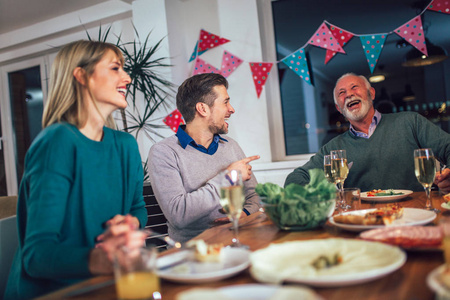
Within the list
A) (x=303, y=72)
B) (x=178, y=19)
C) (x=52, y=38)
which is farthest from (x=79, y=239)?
(x=52, y=38)

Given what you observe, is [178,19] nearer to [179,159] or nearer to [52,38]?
[52,38]

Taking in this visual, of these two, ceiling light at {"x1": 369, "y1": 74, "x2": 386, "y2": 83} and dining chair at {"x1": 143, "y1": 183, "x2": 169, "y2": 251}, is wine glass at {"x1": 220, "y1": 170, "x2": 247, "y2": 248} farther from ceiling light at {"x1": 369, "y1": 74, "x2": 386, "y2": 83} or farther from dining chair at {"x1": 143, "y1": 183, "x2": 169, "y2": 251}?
ceiling light at {"x1": 369, "y1": 74, "x2": 386, "y2": 83}

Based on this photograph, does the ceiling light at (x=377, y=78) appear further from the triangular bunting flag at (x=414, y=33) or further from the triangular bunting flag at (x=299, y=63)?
the triangular bunting flag at (x=299, y=63)

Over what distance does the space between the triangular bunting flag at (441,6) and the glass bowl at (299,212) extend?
2575 millimetres

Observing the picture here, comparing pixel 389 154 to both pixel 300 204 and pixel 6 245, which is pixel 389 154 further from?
pixel 6 245

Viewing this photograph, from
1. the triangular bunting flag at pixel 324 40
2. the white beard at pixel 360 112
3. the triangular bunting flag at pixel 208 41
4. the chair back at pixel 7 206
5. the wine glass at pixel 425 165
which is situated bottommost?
the chair back at pixel 7 206

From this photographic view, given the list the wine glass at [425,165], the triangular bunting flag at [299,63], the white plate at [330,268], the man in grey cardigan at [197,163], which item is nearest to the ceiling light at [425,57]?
the triangular bunting flag at [299,63]

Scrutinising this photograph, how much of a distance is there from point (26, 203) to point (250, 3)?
2853 millimetres

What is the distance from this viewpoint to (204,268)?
815mm

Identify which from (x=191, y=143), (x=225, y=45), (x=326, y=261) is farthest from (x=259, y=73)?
(x=326, y=261)

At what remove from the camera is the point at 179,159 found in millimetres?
1953

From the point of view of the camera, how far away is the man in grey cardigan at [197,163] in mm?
1748

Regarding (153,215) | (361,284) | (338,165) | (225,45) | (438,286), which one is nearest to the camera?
(438,286)

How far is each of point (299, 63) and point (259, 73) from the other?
37 cm
